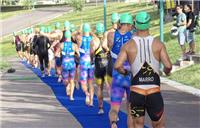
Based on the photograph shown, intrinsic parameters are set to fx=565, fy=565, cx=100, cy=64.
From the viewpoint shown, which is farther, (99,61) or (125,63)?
(99,61)

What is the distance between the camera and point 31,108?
12.8 meters

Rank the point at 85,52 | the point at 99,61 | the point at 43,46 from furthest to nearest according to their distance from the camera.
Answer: the point at 43,46 < the point at 85,52 < the point at 99,61

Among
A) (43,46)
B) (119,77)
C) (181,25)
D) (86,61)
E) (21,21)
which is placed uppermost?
(119,77)

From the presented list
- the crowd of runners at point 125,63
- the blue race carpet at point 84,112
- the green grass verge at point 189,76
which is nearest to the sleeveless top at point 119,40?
the crowd of runners at point 125,63

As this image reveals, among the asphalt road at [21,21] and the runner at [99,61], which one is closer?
the runner at [99,61]

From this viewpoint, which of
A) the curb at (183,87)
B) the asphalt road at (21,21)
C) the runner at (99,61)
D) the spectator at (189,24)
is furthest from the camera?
the asphalt road at (21,21)

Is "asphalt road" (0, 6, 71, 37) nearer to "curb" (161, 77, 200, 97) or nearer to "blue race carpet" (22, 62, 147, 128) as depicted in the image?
"curb" (161, 77, 200, 97)

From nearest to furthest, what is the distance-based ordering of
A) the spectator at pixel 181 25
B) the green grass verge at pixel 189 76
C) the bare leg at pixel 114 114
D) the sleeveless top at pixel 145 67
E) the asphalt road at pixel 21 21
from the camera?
the sleeveless top at pixel 145 67 < the bare leg at pixel 114 114 < the green grass verge at pixel 189 76 < the spectator at pixel 181 25 < the asphalt road at pixel 21 21

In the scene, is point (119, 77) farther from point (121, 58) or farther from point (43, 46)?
point (43, 46)

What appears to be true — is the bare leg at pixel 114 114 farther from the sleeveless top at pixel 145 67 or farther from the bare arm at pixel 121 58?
the sleeveless top at pixel 145 67

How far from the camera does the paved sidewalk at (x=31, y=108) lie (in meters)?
10.6

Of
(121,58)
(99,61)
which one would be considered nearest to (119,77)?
(121,58)

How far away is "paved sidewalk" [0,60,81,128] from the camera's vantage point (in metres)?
10.6

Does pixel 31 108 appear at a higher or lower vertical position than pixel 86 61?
lower
